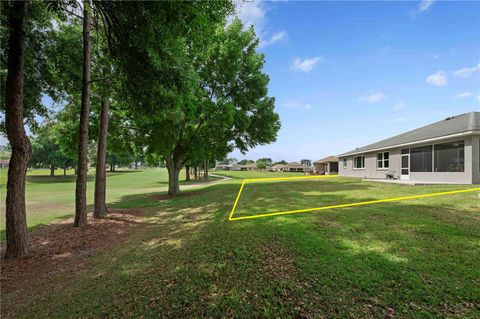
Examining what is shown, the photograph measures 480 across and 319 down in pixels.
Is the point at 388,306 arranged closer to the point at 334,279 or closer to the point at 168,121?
the point at 334,279

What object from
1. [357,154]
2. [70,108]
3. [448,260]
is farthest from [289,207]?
[357,154]

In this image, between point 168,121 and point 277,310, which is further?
point 168,121

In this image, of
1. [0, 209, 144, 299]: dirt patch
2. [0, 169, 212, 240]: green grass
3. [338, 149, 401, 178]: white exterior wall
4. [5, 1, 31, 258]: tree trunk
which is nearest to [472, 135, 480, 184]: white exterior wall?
[338, 149, 401, 178]: white exterior wall

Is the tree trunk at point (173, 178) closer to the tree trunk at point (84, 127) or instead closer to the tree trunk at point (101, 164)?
the tree trunk at point (101, 164)

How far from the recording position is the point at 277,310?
3.17 meters

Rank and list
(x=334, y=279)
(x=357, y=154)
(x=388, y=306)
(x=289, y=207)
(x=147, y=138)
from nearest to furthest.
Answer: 1. (x=388, y=306)
2. (x=334, y=279)
3. (x=289, y=207)
4. (x=147, y=138)
5. (x=357, y=154)

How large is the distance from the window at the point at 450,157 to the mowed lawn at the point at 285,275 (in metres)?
9.39

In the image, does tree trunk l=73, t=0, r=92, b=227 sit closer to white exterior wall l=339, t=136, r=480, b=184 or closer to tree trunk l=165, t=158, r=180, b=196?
tree trunk l=165, t=158, r=180, b=196

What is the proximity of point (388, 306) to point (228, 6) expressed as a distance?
5.39 meters

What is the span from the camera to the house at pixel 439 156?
13.1 meters

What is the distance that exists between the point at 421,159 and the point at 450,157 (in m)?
2.40

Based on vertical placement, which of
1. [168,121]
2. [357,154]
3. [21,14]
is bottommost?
[357,154]

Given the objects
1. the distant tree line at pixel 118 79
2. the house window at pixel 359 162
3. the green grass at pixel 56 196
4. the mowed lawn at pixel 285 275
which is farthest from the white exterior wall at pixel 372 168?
the green grass at pixel 56 196

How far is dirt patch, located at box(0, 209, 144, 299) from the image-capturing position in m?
5.18
